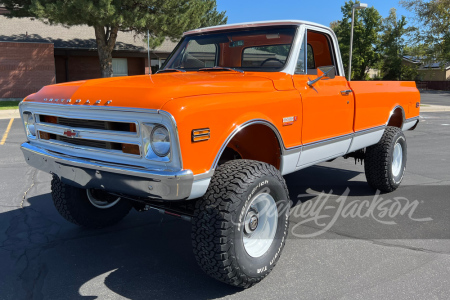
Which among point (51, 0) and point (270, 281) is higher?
point (51, 0)

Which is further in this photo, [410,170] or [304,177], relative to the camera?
[410,170]

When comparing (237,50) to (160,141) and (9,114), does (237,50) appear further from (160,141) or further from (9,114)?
(9,114)

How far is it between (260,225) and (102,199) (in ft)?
5.95

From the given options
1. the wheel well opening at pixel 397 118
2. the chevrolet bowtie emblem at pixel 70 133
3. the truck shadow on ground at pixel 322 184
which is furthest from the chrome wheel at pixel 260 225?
the wheel well opening at pixel 397 118

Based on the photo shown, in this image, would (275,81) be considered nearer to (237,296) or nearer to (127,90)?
(127,90)

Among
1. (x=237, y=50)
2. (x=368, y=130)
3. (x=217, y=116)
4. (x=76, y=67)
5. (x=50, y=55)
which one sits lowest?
(x=368, y=130)

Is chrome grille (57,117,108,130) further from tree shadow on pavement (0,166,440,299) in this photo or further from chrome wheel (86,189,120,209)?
tree shadow on pavement (0,166,440,299)

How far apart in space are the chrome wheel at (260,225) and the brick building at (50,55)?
67.5 ft

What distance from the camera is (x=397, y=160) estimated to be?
581cm

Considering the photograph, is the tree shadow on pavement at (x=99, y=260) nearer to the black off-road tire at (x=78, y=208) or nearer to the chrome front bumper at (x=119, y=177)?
the black off-road tire at (x=78, y=208)

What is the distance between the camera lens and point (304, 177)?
647 centimetres

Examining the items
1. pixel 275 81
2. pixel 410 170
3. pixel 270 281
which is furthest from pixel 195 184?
pixel 410 170

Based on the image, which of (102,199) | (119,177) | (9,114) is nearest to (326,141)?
(119,177)

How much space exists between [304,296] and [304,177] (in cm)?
363
